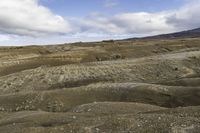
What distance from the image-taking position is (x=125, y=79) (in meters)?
50.8

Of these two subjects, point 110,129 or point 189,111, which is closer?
point 110,129

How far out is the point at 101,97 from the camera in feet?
119

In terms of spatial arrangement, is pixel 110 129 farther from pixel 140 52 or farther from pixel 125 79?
pixel 140 52

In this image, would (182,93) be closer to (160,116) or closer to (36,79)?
(160,116)

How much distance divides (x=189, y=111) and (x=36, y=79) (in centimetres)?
3192

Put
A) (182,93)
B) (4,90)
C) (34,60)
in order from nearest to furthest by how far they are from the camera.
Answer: (182,93)
(4,90)
(34,60)

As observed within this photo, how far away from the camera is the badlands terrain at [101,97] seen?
65.1ft

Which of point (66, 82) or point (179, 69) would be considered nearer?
point (66, 82)

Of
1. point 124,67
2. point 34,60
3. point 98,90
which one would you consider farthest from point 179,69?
point 34,60

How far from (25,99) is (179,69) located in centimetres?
2617

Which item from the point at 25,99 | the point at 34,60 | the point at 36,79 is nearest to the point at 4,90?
the point at 36,79

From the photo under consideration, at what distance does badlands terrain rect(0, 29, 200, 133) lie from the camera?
19.8 metres

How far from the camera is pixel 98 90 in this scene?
37.5 meters

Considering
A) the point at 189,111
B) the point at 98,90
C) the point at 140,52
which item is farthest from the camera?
the point at 140,52
